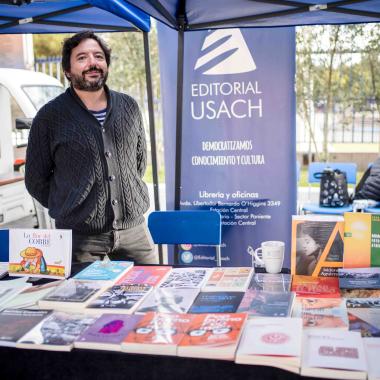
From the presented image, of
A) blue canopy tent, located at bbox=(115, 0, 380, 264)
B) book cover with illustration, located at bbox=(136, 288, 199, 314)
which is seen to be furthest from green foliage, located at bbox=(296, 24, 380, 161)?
book cover with illustration, located at bbox=(136, 288, 199, 314)

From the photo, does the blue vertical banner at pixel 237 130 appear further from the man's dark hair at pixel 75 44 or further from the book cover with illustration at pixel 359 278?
the book cover with illustration at pixel 359 278

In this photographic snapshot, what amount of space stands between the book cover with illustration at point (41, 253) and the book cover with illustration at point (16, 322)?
0.33 metres

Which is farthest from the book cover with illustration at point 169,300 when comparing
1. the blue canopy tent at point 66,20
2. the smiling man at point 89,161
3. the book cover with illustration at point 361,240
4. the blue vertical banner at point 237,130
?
the blue vertical banner at point 237,130

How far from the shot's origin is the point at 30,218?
19.9 feet

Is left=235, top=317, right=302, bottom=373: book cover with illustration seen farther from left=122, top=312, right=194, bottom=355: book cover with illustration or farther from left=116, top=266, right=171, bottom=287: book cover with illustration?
left=116, top=266, right=171, bottom=287: book cover with illustration

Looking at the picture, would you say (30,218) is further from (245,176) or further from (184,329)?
(184,329)

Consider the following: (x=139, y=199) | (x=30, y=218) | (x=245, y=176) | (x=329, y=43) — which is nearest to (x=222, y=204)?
(x=245, y=176)

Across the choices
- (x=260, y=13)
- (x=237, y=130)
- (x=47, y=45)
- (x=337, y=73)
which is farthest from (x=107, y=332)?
(x=47, y=45)

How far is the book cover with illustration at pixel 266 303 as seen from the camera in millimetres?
1587

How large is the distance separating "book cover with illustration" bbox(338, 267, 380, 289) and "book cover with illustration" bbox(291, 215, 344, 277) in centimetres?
7

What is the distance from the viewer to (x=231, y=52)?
365 cm

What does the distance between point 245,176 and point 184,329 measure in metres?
2.37

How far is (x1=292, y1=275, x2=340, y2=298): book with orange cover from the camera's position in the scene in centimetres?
176

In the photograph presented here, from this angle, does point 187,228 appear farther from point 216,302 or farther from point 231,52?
point 231,52
